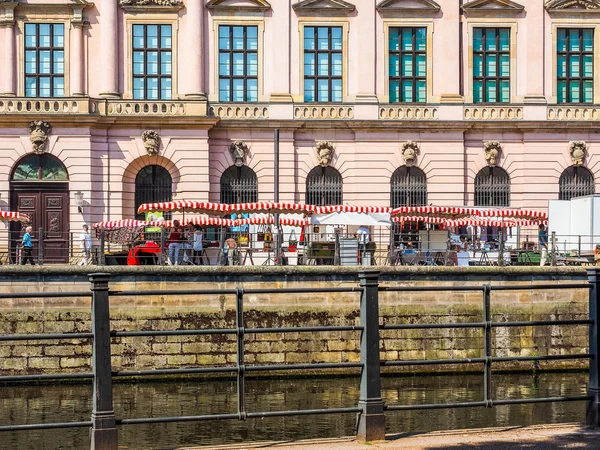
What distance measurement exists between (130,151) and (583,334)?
22510 millimetres

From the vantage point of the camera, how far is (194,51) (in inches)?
1871

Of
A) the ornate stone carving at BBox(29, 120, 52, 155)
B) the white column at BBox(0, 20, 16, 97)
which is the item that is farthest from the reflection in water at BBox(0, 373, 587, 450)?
the white column at BBox(0, 20, 16, 97)

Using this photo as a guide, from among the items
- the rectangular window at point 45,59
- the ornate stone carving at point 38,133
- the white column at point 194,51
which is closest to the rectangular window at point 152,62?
the white column at point 194,51

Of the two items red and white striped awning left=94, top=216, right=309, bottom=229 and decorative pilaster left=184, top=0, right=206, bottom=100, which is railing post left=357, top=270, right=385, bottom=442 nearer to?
red and white striped awning left=94, top=216, right=309, bottom=229

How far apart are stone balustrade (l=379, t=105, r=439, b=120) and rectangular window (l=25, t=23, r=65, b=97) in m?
14.1

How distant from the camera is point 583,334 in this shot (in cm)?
3247

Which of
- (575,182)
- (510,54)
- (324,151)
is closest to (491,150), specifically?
(575,182)

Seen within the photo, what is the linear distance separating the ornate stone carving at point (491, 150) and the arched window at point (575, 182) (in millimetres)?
3208

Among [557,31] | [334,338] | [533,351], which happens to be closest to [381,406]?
[334,338]

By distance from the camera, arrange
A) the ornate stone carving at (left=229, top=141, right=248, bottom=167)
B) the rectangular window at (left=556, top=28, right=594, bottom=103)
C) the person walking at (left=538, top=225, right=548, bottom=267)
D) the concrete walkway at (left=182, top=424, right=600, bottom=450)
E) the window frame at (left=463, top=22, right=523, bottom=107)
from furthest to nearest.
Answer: the rectangular window at (left=556, top=28, right=594, bottom=103) → the window frame at (left=463, top=22, right=523, bottom=107) → the ornate stone carving at (left=229, top=141, right=248, bottom=167) → the person walking at (left=538, top=225, right=548, bottom=267) → the concrete walkway at (left=182, top=424, right=600, bottom=450)

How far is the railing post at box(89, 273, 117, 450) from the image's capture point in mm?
12070

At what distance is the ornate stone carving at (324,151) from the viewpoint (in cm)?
4819

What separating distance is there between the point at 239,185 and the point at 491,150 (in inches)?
446

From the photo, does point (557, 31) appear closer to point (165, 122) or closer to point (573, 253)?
point (573, 253)
